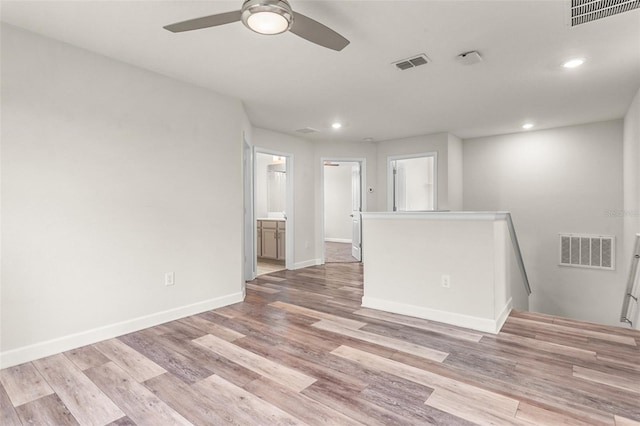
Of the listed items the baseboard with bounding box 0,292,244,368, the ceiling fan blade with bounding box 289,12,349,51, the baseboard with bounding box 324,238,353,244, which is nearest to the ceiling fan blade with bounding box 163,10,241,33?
the ceiling fan blade with bounding box 289,12,349,51

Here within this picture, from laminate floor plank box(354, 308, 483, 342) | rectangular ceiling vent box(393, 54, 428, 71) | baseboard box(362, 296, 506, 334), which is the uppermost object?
rectangular ceiling vent box(393, 54, 428, 71)

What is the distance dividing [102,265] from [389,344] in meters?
2.47

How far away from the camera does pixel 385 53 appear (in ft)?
9.12

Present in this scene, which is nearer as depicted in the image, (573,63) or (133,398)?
(133,398)

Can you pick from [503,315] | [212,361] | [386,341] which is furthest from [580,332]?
[212,361]

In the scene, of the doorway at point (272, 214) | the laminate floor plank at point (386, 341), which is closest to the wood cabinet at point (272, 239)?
the doorway at point (272, 214)

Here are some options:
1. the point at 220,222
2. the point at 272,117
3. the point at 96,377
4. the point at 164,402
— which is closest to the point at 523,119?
the point at 272,117

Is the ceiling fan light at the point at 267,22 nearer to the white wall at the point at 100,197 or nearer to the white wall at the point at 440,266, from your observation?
the white wall at the point at 100,197

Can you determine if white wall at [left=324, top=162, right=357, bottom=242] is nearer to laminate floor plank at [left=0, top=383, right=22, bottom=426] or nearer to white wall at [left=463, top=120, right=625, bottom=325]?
white wall at [left=463, top=120, right=625, bottom=325]

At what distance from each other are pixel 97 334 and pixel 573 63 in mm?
4755

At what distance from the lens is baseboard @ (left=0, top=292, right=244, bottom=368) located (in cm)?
234

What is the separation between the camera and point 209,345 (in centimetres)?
264

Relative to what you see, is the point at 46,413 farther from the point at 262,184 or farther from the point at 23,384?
the point at 262,184

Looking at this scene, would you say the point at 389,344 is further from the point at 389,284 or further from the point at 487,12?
the point at 487,12
